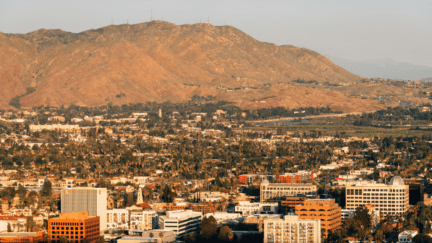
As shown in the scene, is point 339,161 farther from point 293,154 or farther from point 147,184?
point 147,184

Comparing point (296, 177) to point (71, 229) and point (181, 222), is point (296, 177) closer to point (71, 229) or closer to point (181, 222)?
point (181, 222)

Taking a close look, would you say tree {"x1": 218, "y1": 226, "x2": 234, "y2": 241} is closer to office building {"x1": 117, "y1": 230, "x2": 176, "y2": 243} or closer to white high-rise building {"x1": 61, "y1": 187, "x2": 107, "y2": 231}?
office building {"x1": 117, "y1": 230, "x2": 176, "y2": 243}

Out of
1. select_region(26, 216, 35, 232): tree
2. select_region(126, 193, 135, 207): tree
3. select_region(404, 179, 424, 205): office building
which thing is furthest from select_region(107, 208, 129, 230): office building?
select_region(404, 179, 424, 205): office building

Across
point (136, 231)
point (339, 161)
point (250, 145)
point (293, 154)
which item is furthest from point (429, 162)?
point (136, 231)

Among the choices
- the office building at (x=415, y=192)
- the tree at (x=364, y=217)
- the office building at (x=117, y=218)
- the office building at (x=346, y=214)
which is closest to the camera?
the tree at (x=364, y=217)

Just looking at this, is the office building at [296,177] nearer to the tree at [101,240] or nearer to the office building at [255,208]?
the office building at [255,208]

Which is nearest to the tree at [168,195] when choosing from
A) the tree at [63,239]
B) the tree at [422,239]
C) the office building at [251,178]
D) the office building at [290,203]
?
the office building at [290,203]
